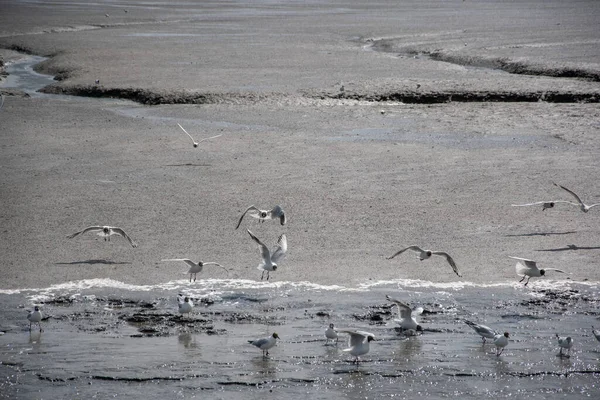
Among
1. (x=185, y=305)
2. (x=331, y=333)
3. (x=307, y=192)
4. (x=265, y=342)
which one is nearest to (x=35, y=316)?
(x=185, y=305)

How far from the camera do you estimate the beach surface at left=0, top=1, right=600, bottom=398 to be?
10125mm

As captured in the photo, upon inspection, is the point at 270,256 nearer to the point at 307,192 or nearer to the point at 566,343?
the point at 566,343

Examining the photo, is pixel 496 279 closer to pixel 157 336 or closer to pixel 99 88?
pixel 157 336

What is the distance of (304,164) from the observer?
17219 millimetres

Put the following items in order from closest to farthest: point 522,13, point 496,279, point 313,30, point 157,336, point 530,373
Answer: point 530,373, point 157,336, point 496,279, point 313,30, point 522,13

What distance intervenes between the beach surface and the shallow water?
40 millimetres

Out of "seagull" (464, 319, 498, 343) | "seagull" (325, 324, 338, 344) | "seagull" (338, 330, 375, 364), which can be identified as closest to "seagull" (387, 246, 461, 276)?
"seagull" (464, 319, 498, 343)

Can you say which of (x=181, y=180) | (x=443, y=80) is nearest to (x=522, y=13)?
(x=443, y=80)

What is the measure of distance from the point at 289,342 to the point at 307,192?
5912 millimetres

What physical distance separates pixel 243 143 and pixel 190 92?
20.4ft

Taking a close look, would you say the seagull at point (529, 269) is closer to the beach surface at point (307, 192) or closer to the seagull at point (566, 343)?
the beach surface at point (307, 192)

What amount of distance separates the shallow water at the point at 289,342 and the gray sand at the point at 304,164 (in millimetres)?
554

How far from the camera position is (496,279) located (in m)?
11.5

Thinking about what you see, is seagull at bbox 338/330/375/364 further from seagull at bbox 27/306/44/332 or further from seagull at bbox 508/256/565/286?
seagull at bbox 27/306/44/332
